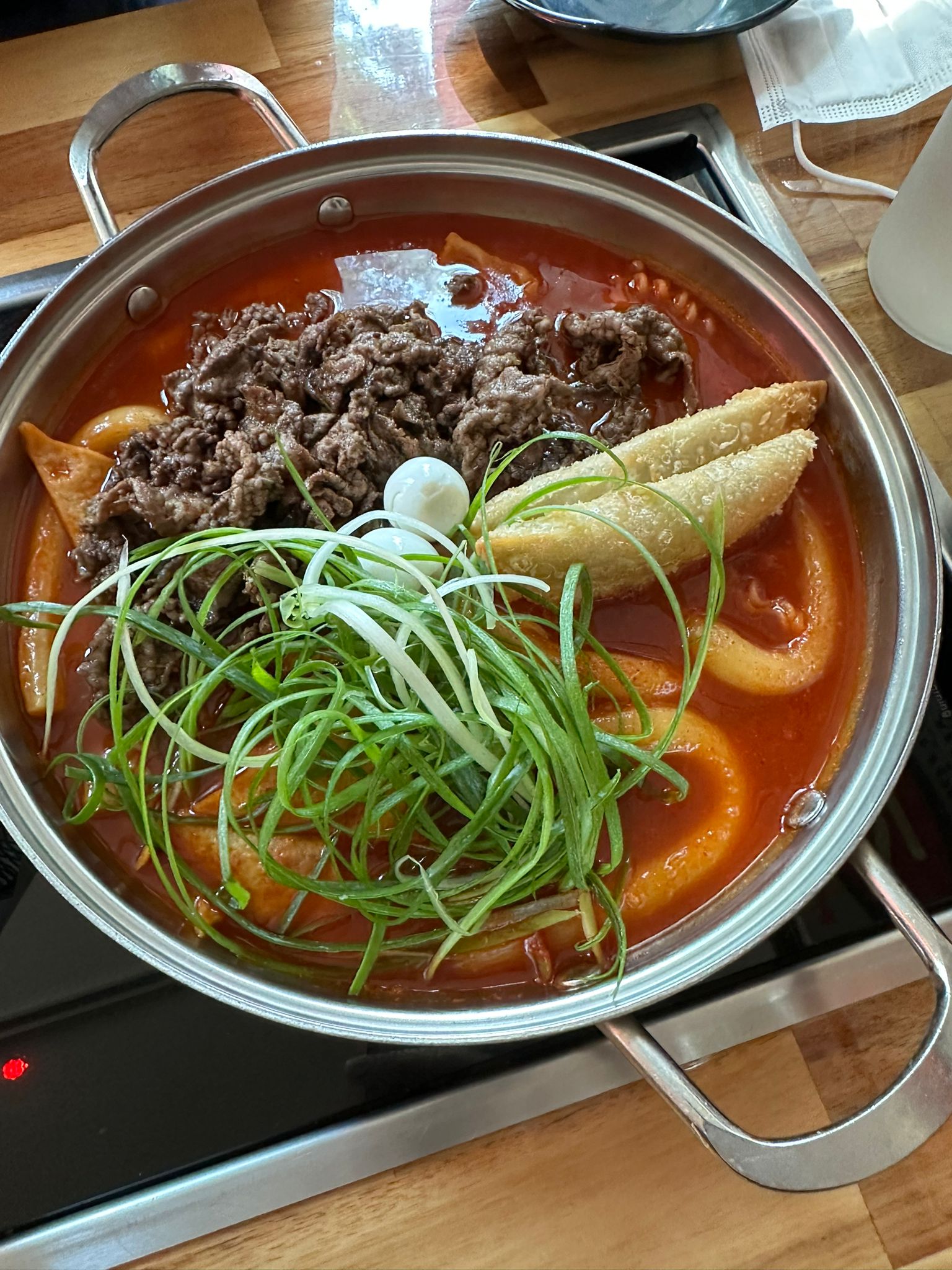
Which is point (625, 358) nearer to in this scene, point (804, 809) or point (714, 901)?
point (804, 809)

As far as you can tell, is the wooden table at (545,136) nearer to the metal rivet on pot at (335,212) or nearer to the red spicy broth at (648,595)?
the red spicy broth at (648,595)

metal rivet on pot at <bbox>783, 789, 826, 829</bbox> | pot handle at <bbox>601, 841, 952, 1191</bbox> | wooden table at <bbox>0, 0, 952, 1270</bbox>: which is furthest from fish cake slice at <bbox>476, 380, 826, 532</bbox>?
pot handle at <bbox>601, 841, 952, 1191</bbox>

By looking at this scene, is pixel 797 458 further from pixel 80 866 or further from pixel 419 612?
pixel 80 866

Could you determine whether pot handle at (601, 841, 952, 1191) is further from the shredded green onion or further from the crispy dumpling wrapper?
the crispy dumpling wrapper

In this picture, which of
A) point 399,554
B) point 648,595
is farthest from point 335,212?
point 648,595

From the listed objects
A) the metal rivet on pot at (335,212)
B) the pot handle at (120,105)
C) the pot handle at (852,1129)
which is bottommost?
the pot handle at (852,1129)

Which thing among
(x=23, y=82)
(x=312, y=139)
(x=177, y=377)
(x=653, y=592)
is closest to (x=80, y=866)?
(x=177, y=377)

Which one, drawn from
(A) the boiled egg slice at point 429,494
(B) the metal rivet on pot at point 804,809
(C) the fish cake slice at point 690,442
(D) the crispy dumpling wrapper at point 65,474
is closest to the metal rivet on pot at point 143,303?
(D) the crispy dumpling wrapper at point 65,474
